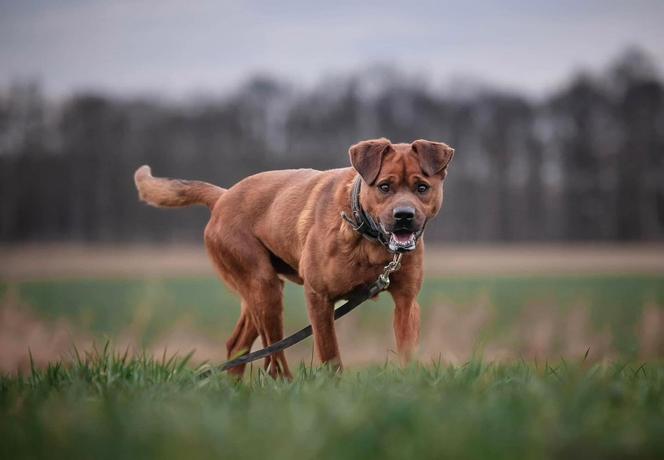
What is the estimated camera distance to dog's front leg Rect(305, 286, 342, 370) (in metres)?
5.85

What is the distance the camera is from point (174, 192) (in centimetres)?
727

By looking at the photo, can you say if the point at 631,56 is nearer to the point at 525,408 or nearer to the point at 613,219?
the point at 613,219

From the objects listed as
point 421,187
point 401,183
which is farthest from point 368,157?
point 421,187

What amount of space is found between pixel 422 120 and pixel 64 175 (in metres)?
22.7

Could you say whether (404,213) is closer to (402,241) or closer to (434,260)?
(402,241)

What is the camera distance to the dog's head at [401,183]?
534 cm

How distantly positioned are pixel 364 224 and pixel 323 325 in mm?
891

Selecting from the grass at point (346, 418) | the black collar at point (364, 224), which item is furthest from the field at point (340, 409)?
the black collar at point (364, 224)

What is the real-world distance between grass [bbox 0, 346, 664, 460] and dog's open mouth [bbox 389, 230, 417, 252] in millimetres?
907

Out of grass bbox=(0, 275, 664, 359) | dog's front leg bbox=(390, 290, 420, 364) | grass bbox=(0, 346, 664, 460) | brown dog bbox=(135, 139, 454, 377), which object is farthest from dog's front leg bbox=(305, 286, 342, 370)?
grass bbox=(0, 275, 664, 359)

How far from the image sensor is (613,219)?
139ft

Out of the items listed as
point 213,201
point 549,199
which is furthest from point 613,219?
point 213,201

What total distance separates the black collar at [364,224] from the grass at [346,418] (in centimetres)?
109

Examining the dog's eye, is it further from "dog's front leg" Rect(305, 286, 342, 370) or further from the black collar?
"dog's front leg" Rect(305, 286, 342, 370)
